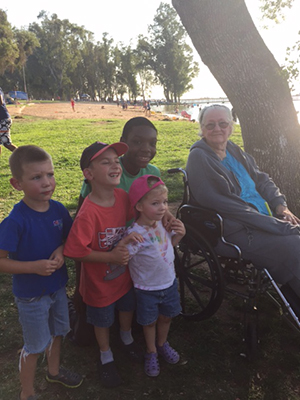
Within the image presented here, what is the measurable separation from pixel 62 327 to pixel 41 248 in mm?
574

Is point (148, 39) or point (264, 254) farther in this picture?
point (148, 39)

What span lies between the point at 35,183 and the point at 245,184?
6.09 feet

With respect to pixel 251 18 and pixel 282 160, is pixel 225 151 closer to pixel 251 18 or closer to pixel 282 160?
pixel 282 160

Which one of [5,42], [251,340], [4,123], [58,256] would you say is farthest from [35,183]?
[5,42]

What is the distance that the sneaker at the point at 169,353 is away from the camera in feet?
7.66

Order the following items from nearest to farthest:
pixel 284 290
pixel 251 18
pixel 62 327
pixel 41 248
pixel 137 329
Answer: pixel 41 248, pixel 62 327, pixel 284 290, pixel 137 329, pixel 251 18

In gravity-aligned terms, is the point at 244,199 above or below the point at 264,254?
above

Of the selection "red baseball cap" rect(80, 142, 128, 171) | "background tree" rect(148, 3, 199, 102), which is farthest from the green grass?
"background tree" rect(148, 3, 199, 102)

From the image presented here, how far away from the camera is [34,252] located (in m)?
1.77

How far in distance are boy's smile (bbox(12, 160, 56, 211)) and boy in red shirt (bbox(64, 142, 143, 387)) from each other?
253 millimetres

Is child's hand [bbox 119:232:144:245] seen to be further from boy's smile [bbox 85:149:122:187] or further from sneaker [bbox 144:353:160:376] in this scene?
sneaker [bbox 144:353:160:376]

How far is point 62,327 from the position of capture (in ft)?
6.60

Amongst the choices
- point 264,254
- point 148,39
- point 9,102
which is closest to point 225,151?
point 264,254

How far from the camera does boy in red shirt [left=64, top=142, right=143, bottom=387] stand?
6.19 ft
